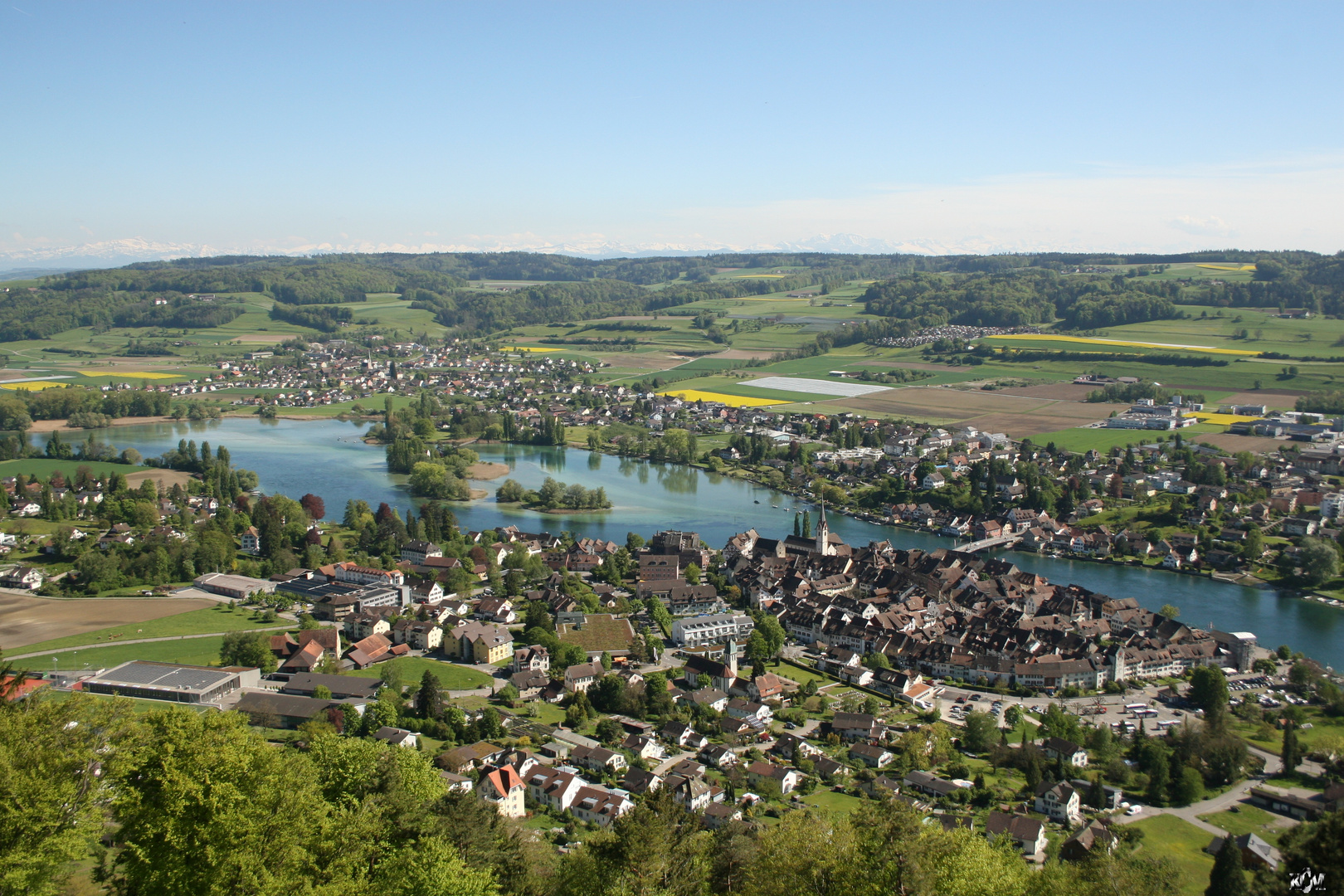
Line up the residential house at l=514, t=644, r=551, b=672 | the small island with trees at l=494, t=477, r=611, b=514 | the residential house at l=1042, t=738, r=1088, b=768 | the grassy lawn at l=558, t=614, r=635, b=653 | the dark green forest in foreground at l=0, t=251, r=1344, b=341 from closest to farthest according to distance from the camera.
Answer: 1. the residential house at l=1042, t=738, r=1088, b=768
2. the residential house at l=514, t=644, r=551, b=672
3. the grassy lawn at l=558, t=614, r=635, b=653
4. the small island with trees at l=494, t=477, r=611, b=514
5. the dark green forest in foreground at l=0, t=251, r=1344, b=341

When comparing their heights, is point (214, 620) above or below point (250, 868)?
below

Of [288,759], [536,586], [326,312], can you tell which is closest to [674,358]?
[326,312]

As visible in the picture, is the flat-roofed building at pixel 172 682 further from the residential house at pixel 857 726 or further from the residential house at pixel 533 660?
the residential house at pixel 857 726

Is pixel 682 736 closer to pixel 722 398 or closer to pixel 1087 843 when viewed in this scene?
pixel 1087 843

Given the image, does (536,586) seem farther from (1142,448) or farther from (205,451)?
(1142,448)

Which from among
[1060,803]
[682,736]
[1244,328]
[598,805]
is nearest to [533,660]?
[682,736]

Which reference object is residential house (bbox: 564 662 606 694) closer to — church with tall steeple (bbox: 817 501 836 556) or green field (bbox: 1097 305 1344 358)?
church with tall steeple (bbox: 817 501 836 556)

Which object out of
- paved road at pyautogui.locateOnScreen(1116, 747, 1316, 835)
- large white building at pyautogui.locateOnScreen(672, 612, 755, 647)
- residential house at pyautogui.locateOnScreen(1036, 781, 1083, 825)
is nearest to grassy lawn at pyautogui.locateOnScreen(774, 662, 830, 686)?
large white building at pyautogui.locateOnScreen(672, 612, 755, 647)
